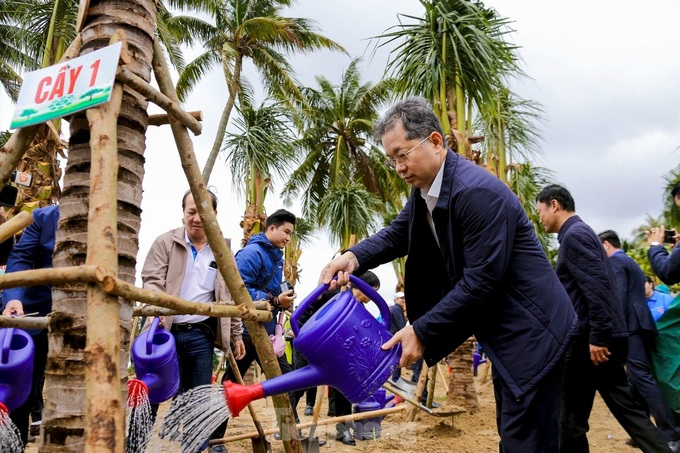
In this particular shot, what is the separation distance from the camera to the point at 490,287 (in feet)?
6.12

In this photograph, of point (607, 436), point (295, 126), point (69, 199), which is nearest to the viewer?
point (69, 199)

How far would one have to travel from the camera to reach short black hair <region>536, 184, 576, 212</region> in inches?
140

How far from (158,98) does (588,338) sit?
289 cm

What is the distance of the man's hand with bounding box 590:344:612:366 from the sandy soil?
180 cm

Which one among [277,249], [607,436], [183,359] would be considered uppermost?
[277,249]

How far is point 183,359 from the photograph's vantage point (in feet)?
10.9

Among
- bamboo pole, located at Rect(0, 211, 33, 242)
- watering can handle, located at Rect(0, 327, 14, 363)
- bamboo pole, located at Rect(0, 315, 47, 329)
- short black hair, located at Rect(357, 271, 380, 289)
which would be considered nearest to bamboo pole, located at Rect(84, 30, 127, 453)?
bamboo pole, located at Rect(0, 211, 33, 242)

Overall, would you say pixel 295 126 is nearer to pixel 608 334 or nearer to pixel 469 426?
pixel 469 426

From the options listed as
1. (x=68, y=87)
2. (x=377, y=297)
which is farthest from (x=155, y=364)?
(x=68, y=87)

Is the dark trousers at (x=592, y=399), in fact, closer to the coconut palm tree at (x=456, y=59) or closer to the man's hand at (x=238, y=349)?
the man's hand at (x=238, y=349)

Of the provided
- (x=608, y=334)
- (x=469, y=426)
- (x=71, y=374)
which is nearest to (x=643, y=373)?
(x=608, y=334)

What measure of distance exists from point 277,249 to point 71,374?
2928 mm

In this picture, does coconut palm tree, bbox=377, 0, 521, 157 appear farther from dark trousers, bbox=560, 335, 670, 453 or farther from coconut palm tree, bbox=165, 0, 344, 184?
coconut palm tree, bbox=165, 0, 344, 184

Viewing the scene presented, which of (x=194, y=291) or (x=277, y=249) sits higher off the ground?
(x=277, y=249)
